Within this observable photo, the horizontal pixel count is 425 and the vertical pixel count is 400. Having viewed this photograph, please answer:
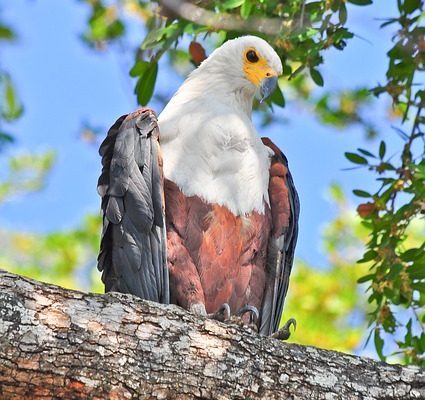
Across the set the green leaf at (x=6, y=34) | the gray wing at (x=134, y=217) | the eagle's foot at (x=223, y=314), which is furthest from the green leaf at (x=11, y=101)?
the eagle's foot at (x=223, y=314)

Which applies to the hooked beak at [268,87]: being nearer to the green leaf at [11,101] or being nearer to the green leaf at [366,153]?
the green leaf at [366,153]

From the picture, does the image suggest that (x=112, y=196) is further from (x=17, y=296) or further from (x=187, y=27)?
(x=17, y=296)

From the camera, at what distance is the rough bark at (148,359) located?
3.74 metres

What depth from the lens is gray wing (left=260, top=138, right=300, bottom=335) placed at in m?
5.79

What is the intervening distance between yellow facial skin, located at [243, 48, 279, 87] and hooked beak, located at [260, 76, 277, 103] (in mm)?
30

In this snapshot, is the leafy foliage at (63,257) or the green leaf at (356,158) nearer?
the green leaf at (356,158)

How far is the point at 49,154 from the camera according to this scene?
12.0m

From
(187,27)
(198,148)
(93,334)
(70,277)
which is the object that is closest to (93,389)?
(93,334)

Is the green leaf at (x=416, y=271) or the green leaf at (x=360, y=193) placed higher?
the green leaf at (x=360, y=193)

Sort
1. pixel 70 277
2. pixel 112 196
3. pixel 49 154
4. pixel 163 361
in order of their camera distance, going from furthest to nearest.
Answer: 1. pixel 49 154
2. pixel 70 277
3. pixel 112 196
4. pixel 163 361

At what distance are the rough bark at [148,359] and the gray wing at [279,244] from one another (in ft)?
5.00

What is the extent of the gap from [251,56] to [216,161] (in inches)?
34.5

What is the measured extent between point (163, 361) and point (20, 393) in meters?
0.61

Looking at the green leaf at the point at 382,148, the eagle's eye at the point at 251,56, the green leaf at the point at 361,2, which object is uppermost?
the green leaf at the point at 361,2
